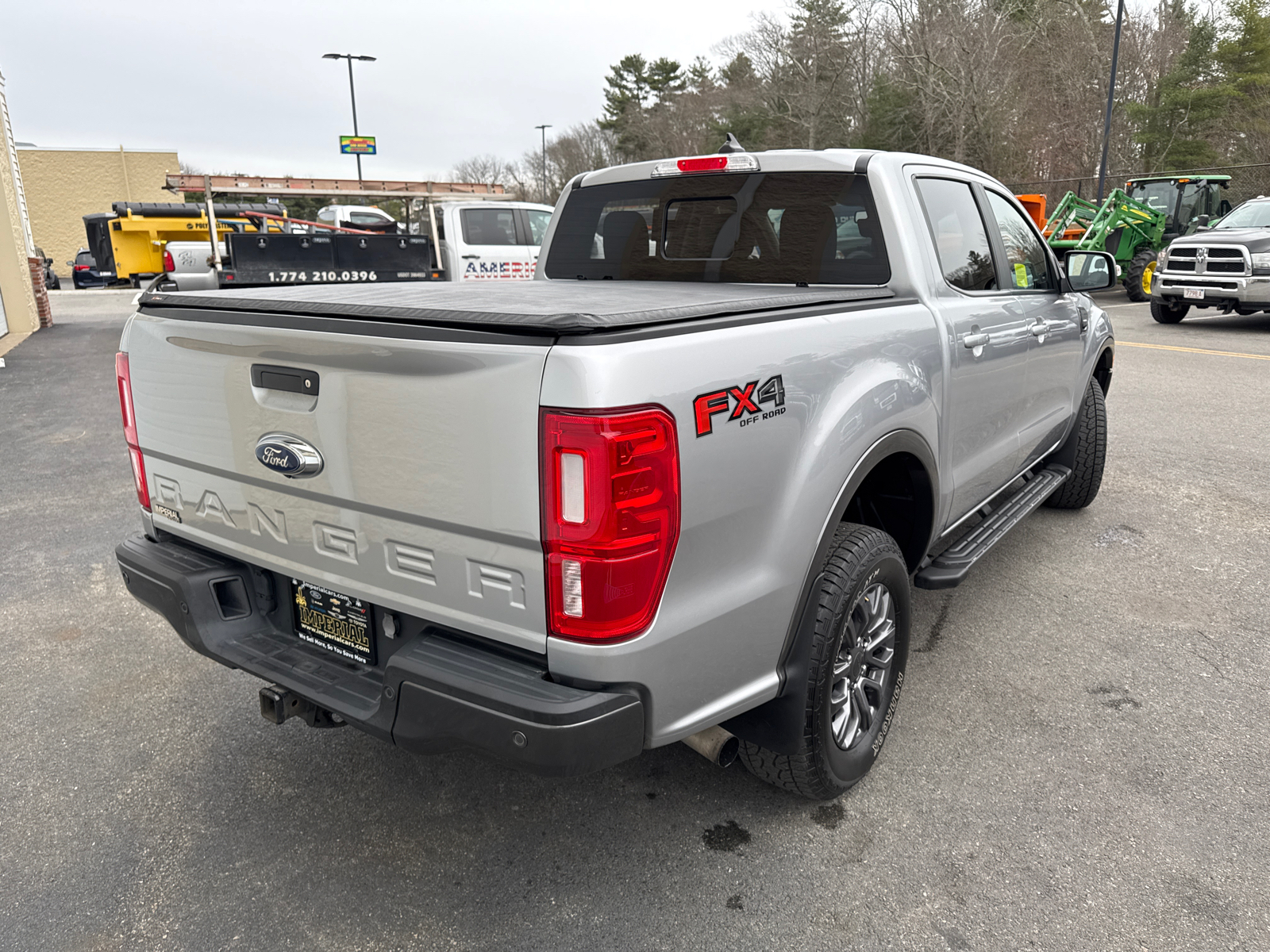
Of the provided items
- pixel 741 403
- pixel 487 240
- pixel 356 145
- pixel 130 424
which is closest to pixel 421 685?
pixel 741 403

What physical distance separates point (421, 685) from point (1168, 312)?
639 inches

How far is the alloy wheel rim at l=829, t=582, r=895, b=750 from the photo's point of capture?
2.60 m

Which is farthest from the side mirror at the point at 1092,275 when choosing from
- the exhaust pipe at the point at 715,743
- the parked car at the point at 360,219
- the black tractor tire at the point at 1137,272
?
the parked car at the point at 360,219

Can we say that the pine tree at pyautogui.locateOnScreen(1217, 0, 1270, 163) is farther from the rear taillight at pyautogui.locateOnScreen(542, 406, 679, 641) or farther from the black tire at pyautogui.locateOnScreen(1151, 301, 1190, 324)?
the rear taillight at pyautogui.locateOnScreen(542, 406, 679, 641)

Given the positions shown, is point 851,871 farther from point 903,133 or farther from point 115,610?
point 903,133

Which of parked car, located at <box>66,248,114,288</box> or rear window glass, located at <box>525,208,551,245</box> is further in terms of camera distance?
parked car, located at <box>66,248,114,288</box>

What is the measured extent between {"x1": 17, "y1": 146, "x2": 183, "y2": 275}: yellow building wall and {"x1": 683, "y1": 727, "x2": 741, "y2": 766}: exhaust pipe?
5828 centimetres

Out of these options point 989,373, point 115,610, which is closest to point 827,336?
point 989,373

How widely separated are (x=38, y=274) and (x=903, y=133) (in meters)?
35.0

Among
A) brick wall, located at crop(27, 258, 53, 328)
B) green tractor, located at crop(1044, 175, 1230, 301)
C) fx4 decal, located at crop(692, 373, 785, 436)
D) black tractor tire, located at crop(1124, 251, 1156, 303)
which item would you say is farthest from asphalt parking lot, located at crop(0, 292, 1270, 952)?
black tractor tire, located at crop(1124, 251, 1156, 303)

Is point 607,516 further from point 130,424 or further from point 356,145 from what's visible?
point 356,145

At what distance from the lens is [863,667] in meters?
2.73

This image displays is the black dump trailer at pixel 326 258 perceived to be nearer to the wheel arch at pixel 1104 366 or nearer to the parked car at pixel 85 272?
the wheel arch at pixel 1104 366

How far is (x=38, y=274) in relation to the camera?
52.1 ft
